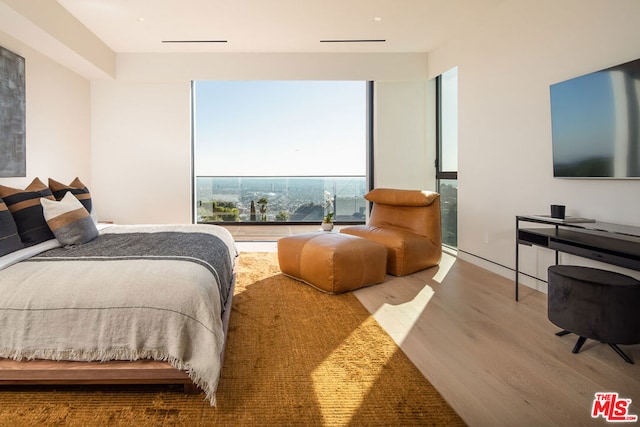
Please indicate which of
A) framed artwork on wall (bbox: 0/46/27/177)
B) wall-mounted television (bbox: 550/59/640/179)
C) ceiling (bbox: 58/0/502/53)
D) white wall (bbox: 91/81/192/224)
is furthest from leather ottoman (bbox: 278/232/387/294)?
framed artwork on wall (bbox: 0/46/27/177)

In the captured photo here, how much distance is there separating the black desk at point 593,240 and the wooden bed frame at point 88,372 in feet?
7.82

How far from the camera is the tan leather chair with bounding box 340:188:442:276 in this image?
381cm

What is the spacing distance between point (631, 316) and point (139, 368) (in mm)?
2471

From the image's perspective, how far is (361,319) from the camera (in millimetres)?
2656

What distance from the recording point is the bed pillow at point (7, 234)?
7.16 feet

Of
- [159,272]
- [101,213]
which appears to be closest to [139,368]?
[159,272]

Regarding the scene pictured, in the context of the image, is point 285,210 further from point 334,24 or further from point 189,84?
point 334,24

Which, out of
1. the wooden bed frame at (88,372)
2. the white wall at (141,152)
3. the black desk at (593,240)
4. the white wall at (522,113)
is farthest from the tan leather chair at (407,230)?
the white wall at (141,152)

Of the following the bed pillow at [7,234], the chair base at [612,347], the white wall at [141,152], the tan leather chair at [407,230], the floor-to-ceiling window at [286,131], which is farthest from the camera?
the floor-to-ceiling window at [286,131]

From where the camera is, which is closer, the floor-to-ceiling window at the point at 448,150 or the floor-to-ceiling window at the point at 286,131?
the floor-to-ceiling window at the point at 448,150

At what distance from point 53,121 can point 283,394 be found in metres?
4.44

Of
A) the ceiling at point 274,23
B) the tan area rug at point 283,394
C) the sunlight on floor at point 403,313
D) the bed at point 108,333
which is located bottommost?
the tan area rug at point 283,394

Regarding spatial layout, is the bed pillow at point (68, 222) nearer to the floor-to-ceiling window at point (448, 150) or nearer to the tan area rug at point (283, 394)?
the tan area rug at point (283, 394)

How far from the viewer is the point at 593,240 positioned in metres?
2.45
